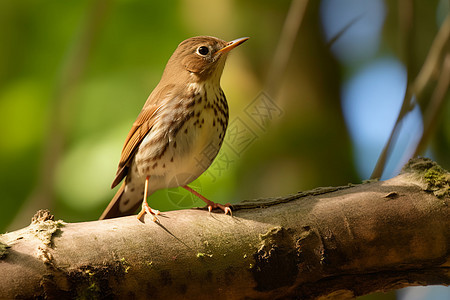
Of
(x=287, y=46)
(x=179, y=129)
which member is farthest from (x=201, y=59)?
(x=287, y=46)

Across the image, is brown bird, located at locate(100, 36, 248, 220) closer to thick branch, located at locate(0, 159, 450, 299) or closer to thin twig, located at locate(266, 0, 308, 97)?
thin twig, located at locate(266, 0, 308, 97)

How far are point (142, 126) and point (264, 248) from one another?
1.63 m

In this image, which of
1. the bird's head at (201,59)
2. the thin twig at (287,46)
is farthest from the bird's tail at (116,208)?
the thin twig at (287,46)

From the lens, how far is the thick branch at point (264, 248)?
7.68 feet

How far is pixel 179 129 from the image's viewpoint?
362 cm

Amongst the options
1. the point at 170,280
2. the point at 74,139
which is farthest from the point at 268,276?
the point at 74,139

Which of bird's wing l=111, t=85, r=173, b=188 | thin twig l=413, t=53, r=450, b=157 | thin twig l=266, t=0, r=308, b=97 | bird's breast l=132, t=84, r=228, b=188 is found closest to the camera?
thin twig l=266, t=0, r=308, b=97

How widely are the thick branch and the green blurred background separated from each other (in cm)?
148

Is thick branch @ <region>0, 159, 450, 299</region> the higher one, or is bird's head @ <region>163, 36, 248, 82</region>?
bird's head @ <region>163, 36, 248, 82</region>

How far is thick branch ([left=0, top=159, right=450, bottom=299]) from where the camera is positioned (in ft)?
7.68

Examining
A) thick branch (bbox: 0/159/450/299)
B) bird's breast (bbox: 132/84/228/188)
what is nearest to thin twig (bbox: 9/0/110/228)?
bird's breast (bbox: 132/84/228/188)

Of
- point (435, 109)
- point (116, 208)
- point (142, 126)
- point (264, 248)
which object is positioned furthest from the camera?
point (116, 208)

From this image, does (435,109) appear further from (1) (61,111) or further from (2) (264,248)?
(1) (61,111)

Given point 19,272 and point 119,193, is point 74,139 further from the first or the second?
point 19,272
